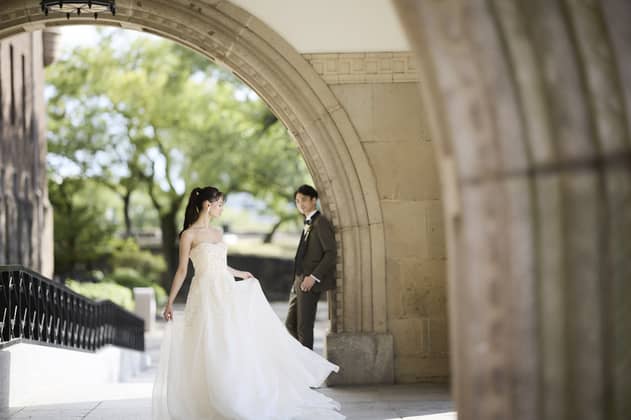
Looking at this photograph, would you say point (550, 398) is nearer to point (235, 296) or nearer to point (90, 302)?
point (235, 296)

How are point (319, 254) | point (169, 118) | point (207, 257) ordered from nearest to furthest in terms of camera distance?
point (207, 257) < point (319, 254) < point (169, 118)

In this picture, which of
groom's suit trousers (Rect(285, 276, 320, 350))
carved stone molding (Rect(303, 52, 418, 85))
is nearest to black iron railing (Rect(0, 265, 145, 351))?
groom's suit trousers (Rect(285, 276, 320, 350))

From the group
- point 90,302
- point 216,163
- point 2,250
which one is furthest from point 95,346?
point 216,163

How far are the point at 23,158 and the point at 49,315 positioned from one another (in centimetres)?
1034

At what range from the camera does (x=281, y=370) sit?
243 inches

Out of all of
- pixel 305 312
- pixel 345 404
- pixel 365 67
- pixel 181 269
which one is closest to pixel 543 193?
pixel 181 269

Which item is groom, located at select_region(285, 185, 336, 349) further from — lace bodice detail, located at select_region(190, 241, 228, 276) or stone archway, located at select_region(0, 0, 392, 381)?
lace bodice detail, located at select_region(190, 241, 228, 276)

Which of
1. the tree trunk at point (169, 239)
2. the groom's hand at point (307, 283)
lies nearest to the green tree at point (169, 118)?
the tree trunk at point (169, 239)

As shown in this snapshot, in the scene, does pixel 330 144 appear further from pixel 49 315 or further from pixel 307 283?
pixel 49 315

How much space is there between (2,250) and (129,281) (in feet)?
35.8

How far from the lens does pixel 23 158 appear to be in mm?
18047

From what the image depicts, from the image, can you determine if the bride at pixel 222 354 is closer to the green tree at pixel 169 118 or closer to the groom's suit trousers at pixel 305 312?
the groom's suit trousers at pixel 305 312

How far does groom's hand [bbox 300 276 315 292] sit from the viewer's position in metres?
7.81

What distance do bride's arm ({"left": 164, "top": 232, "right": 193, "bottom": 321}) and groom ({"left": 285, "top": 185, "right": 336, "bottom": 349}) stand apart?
1.75 metres
